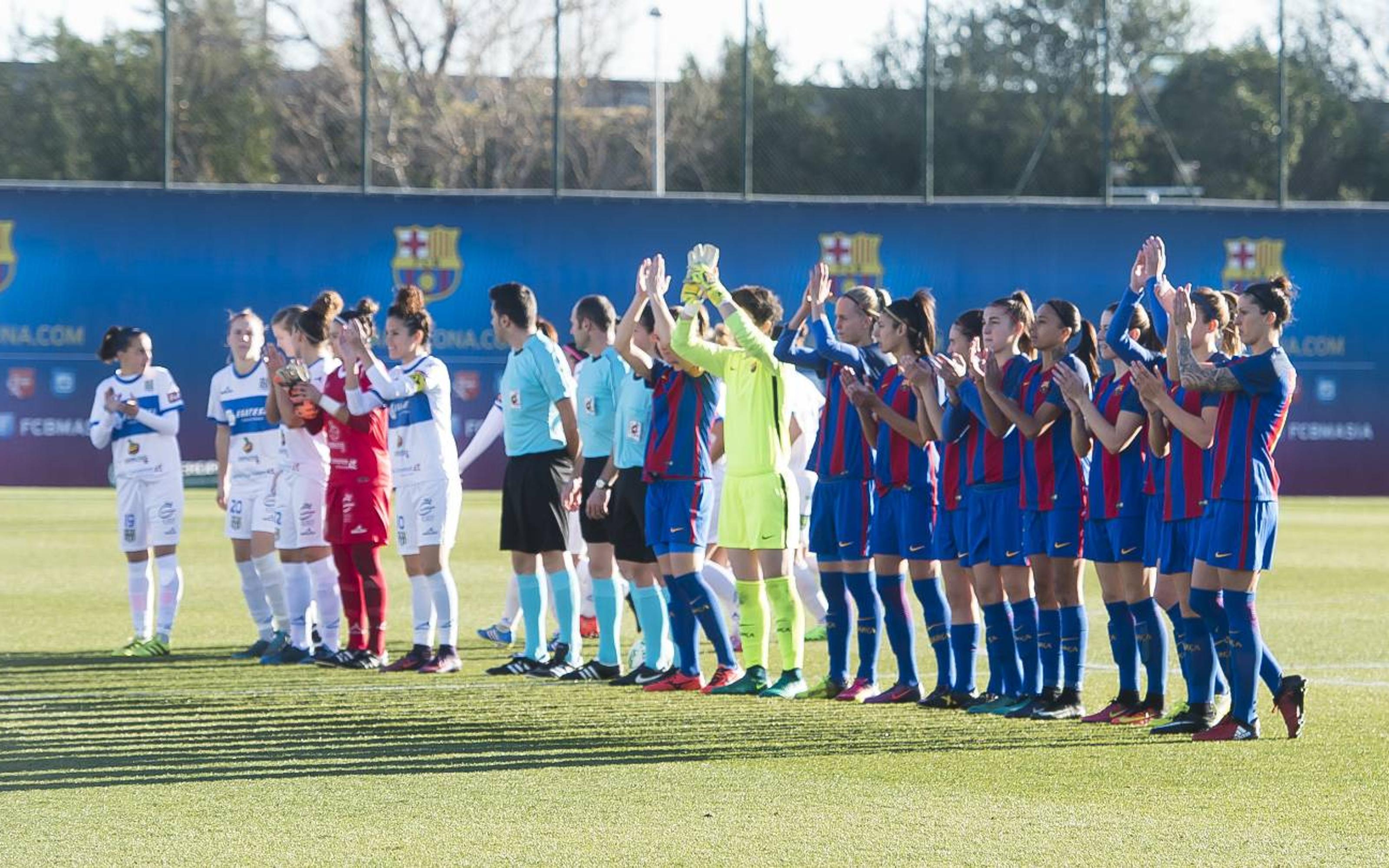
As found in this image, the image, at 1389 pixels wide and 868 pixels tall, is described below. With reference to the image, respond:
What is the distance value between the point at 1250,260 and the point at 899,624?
2065 centimetres

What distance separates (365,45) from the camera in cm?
2773

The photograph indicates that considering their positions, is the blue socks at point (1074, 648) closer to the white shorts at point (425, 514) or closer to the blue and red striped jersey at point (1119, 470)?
the blue and red striped jersey at point (1119, 470)

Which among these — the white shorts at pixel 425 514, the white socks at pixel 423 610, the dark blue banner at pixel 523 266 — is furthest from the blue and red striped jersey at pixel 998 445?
the dark blue banner at pixel 523 266

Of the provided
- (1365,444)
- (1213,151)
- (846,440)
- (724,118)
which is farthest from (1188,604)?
(1213,151)

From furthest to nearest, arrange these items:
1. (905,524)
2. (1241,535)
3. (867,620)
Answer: (867,620), (905,524), (1241,535)

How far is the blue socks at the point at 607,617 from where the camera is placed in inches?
397

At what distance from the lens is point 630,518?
978 cm

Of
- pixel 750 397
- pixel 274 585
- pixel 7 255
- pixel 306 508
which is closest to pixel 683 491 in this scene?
pixel 750 397

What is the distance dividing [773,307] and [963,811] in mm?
3872

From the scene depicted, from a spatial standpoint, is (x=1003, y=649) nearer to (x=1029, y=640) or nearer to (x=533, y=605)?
(x=1029, y=640)

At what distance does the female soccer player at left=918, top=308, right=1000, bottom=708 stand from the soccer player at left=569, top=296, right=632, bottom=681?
1.87m

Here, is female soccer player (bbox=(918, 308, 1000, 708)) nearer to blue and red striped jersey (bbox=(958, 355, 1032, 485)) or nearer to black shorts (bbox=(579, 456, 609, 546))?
blue and red striped jersey (bbox=(958, 355, 1032, 485))

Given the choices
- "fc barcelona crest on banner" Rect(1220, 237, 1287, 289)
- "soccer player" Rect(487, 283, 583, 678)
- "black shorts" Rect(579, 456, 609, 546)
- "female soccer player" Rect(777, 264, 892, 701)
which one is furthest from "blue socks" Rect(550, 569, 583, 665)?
"fc barcelona crest on banner" Rect(1220, 237, 1287, 289)

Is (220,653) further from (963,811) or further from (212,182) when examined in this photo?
(212,182)
